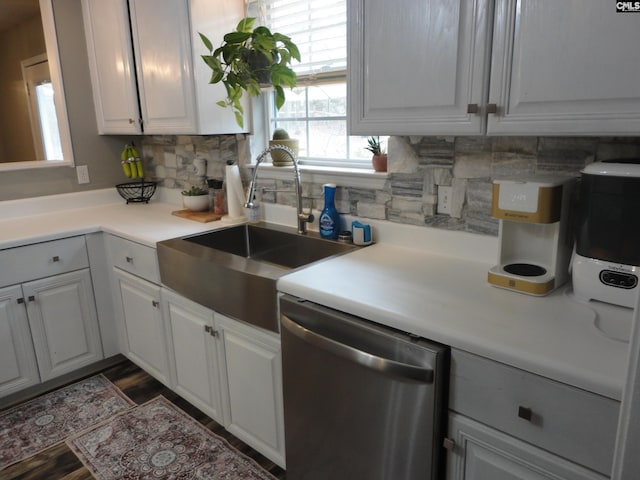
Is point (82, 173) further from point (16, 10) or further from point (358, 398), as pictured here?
point (358, 398)

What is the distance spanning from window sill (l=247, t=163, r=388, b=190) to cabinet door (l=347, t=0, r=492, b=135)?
0.37 metres

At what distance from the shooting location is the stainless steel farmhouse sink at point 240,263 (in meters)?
1.63

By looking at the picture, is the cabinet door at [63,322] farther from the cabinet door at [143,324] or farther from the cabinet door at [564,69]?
the cabinet door at [564,69]

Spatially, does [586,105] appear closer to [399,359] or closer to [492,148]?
[492,148]

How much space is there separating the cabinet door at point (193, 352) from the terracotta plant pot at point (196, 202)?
69 cm

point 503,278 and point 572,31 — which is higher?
point 572,31

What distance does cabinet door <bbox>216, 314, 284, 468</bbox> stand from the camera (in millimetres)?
1696

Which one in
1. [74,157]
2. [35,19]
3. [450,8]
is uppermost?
[35,19]

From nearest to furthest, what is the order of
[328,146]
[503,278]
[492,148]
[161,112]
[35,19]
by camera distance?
[503,278], [492,148], [328,146], [161,112], [35,19]

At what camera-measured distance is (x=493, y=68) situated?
1212 mm

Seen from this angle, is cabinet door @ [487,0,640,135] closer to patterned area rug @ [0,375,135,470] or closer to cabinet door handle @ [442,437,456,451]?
cabinet door handle @ [442,437,456,451]

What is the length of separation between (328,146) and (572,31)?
135 cm

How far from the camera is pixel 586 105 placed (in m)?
1.08

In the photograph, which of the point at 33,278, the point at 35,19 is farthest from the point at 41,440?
the point at 35,19
